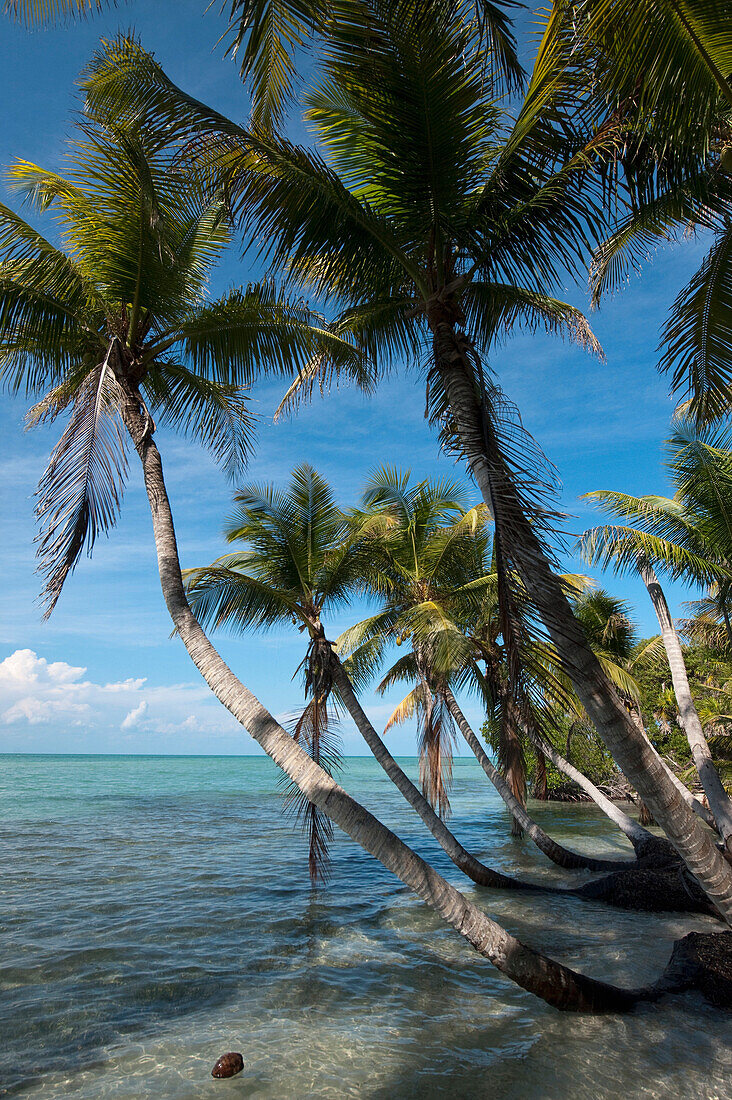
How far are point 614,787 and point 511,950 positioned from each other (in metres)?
26.7

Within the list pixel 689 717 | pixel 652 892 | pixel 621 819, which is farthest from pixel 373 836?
pixel 621 819

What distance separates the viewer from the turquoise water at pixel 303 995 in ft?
17.0

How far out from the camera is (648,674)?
28.5 m

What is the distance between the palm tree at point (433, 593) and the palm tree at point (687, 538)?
9.35 feet

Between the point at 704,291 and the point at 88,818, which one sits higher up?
the point at 704,291

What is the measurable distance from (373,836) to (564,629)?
91.5 inches

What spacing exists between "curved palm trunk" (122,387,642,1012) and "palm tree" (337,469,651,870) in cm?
634

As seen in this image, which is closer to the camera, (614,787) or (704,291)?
(704,291)

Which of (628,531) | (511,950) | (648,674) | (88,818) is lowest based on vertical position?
(88,818)

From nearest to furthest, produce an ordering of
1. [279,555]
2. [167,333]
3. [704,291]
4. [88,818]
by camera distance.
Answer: [704,291] → [167,333] → [279,555] → [88,818]

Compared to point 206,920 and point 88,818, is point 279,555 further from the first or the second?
point 88,818

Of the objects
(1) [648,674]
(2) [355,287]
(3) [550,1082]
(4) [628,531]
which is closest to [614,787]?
(1) [648,674]

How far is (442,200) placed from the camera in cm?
541

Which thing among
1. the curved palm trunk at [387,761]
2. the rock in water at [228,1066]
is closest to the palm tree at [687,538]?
the curved palm trunk at [387,761]
